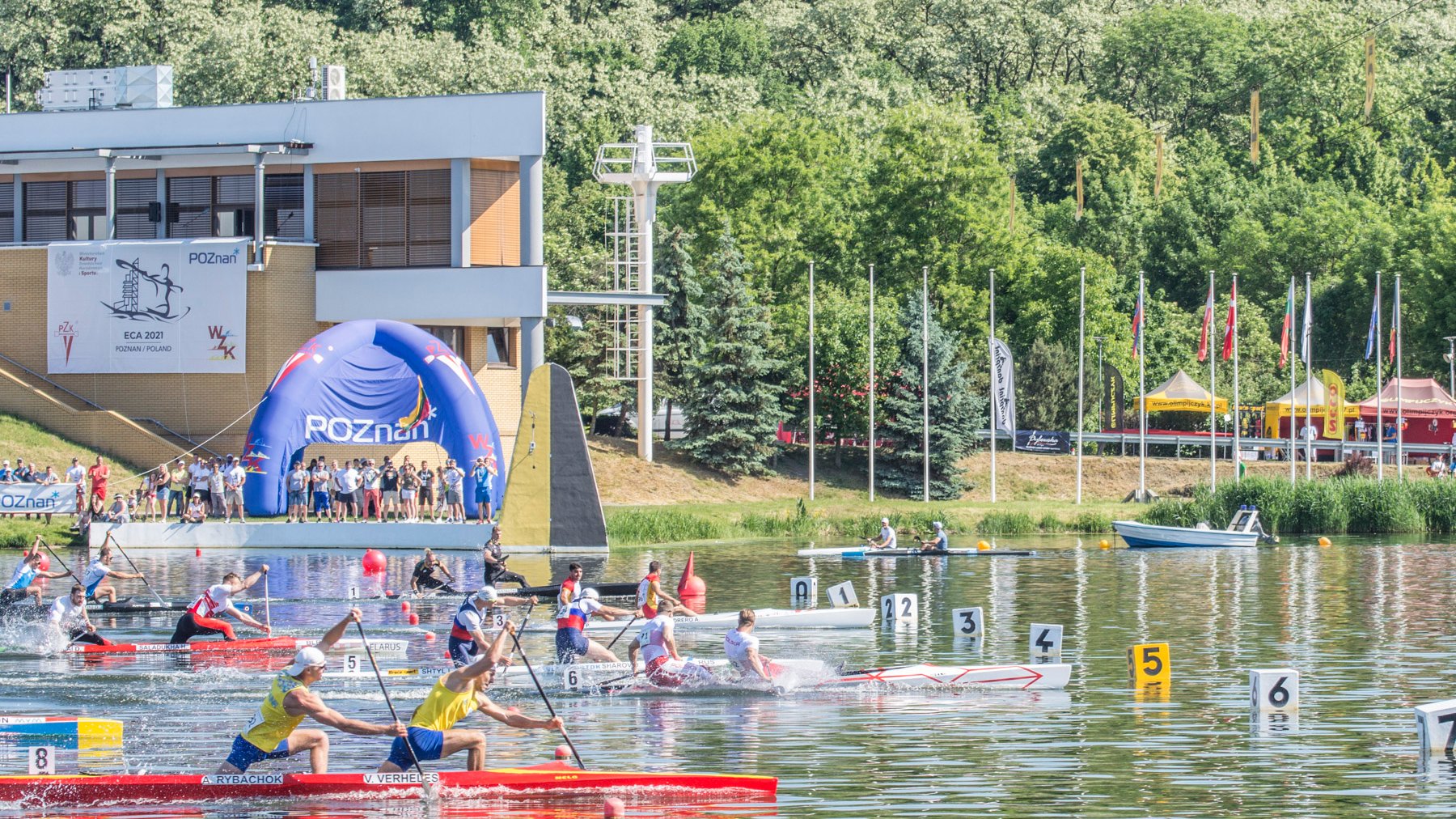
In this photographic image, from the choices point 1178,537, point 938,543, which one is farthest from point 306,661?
point 1178,537

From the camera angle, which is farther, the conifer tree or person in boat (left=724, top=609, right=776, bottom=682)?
the conifer tree

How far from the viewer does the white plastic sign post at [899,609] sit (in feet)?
111

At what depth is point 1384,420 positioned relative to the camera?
Result: 75375 millimetres

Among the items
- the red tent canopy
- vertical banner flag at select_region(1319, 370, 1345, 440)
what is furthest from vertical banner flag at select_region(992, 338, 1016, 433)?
the red tent canopy

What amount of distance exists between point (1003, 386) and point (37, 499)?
3396 centimetres

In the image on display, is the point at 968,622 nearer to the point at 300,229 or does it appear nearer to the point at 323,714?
the point at 323,714

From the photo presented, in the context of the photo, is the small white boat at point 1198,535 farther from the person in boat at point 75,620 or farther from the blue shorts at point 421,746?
the blue shorts at point 421,746

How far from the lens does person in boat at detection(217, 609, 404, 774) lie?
18141 millimetres

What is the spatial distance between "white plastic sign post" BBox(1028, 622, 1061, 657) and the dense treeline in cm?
3971

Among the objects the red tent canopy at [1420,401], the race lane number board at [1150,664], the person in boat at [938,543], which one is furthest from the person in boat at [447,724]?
the red tent canopy at [1420,401]

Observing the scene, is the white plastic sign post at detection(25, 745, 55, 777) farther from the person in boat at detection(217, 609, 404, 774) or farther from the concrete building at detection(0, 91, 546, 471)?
the concrete building at detection(0, 91, 546, 471)

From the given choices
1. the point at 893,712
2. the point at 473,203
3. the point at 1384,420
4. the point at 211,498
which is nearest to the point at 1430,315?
the point at 1384,420

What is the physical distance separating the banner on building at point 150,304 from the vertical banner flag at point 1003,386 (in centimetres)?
2718

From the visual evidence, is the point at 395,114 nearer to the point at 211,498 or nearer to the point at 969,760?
the point at 211,498
